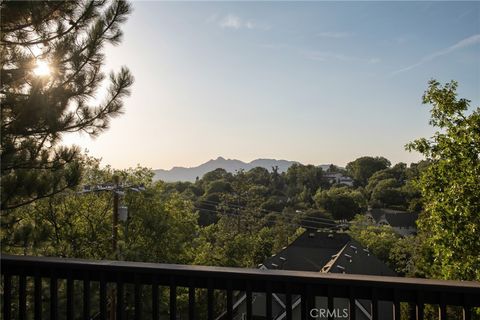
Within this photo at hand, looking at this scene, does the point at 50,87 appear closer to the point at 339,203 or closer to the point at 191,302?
the point at 191,302

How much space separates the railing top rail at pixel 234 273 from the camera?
5.26 ft

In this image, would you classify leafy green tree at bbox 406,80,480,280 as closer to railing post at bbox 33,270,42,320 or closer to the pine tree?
the pine tree

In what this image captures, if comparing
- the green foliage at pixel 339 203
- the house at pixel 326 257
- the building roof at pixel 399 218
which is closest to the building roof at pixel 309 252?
the house at pixel 326 257

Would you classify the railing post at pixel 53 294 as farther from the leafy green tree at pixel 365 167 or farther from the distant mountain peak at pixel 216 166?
the distant mountain peak at pixel 216 166

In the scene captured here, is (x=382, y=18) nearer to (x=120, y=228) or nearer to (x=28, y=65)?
(x=28, y=65)

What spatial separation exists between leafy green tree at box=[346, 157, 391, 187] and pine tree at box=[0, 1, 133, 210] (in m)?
62.6

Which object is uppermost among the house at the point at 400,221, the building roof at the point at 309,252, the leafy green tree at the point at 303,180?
the leafy green tree at the point at 303,180

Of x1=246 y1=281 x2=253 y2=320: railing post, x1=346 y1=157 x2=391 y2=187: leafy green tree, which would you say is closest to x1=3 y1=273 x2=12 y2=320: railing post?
x1=246 y1=281 x2=253 y2=320: railing post

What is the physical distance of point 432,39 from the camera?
749 centimetres

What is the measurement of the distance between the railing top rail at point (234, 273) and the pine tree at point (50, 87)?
4.85 feet

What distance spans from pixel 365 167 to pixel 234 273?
66190 mm

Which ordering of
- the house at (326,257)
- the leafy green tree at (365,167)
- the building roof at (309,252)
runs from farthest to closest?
the leafy green tree at (365,167) → the building roof at (309,252) → the house at (326,257)

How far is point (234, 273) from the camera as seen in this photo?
180 cm

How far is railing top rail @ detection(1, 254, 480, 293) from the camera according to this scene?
1603 millimetres
